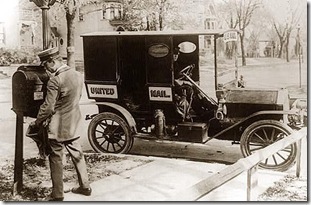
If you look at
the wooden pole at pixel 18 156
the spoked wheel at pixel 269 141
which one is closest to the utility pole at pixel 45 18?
the wooden pole at pixel 18 156

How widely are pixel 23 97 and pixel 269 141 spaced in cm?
182

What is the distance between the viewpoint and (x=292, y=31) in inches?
137

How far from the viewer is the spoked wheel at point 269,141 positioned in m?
3.54

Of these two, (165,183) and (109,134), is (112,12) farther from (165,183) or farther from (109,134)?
(165,183)

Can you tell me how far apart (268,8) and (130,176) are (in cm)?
155

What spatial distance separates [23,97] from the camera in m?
3.70

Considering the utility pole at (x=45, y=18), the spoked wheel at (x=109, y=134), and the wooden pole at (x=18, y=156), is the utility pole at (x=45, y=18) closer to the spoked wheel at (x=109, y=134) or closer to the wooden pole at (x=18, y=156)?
the wooden pole at (x=18, y=156)

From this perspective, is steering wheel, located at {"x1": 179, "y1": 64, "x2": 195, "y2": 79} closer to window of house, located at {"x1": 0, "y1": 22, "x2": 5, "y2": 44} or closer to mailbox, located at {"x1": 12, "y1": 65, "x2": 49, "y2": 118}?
mailbox, located at {"x1": 12, "y1": 65, "x2": 49, "y2": 118}

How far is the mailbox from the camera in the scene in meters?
3.63

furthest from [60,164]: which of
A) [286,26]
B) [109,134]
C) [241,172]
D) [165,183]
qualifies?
[286,26]

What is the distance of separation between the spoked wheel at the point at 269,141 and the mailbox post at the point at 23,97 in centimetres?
151

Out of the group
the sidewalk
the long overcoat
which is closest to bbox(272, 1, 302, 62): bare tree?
the sidewalk

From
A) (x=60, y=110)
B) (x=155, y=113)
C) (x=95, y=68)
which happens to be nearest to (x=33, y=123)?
(x=60, y=110)

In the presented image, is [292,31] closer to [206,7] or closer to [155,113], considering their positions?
[206,7]
